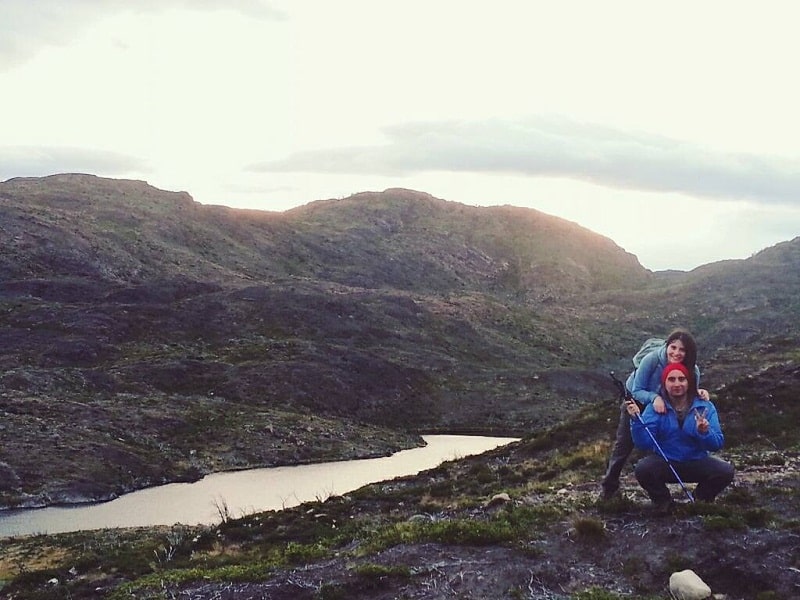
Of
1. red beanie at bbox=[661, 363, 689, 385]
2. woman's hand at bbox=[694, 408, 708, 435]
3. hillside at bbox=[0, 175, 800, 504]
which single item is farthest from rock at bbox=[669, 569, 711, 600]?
hillside at bbox=[0, 175, 800, 504]

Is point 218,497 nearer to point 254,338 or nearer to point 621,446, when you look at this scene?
point 621,446

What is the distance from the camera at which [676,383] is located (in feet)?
48.3

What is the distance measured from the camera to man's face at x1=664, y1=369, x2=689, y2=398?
48.2 feet

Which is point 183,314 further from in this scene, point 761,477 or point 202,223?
point 761,477

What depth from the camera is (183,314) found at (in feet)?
300

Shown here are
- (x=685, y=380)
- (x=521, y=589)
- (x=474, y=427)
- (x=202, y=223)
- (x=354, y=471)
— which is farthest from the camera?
(x=202, y=223)

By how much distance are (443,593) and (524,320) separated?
399ft

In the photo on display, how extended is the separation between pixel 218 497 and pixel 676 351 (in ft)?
127

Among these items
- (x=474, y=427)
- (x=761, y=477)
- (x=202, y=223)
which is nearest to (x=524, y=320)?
(x=474, y=427)

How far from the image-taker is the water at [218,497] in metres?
41.9

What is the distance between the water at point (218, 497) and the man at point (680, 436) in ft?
77.6

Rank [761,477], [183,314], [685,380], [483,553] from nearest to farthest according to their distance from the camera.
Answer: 1. [685,380]
2. [483,553]
3. [761,477]
4. [183,314]

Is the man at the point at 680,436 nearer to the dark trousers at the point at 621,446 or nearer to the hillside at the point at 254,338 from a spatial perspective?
the dark trousers at the point at 621,446

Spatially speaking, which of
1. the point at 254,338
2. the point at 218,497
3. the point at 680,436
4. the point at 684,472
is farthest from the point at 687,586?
the point at 254,338
